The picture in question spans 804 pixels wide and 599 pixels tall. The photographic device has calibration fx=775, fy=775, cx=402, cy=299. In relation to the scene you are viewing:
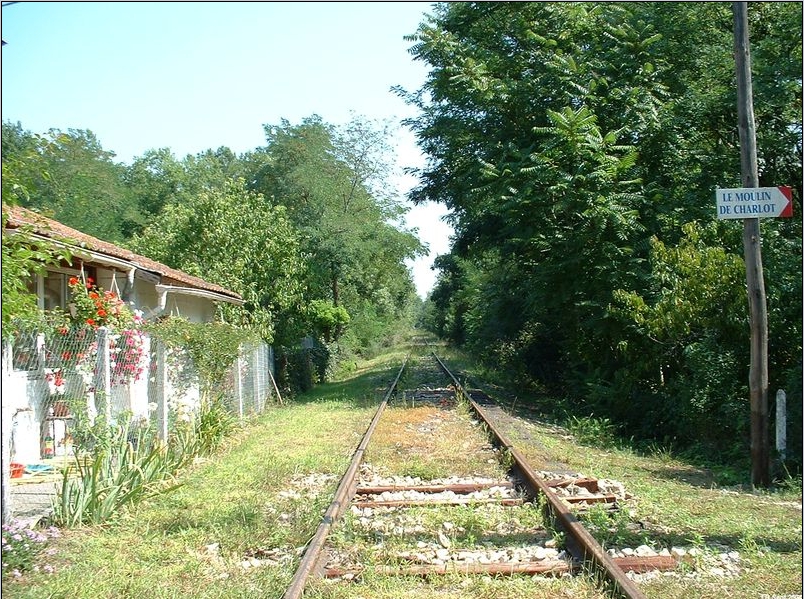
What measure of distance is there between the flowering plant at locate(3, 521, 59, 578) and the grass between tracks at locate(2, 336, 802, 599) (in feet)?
0.33

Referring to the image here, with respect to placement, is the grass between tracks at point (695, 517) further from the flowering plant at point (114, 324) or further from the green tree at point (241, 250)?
the green tree at point (241, 250)

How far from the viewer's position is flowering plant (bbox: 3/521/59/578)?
6344 mm

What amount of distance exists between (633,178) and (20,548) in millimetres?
14667

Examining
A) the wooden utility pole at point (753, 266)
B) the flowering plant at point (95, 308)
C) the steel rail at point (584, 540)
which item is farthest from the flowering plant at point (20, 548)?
the wooden utility pole at point (753, 266)

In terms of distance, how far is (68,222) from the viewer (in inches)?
1999

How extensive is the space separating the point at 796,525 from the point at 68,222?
50.5 metres

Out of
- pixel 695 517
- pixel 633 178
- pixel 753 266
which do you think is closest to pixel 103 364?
pixel 695 517

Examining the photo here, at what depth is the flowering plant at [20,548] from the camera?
634 cm

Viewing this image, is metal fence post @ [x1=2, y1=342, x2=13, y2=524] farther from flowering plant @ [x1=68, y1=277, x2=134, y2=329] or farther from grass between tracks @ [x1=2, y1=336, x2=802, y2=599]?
flowering plant @ [x1=68, y1=277, x2=134, y2=329]

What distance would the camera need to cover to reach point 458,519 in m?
7.96

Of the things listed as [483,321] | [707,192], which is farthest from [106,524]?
[483,321]

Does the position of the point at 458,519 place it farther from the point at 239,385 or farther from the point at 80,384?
the point at 239,385

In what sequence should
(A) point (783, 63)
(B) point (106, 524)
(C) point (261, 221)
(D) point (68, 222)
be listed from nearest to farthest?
(B) point (106, 524)
(A) point (783, 63)
(C) point (261, 221)
(D) point (68, 222)

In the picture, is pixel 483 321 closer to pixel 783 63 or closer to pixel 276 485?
Answer: pixel 783 63
